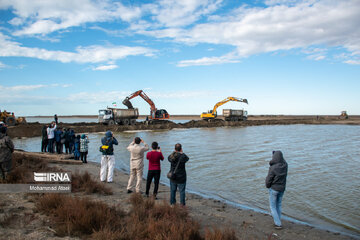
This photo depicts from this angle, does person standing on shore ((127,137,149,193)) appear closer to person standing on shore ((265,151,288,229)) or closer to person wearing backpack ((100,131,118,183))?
person wearing backpack ((100,131,118,183))

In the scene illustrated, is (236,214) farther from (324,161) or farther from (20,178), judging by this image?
(324,161)

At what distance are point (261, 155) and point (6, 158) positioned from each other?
16.0m

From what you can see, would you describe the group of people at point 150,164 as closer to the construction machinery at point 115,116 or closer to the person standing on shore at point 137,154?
the person standing on shore at point 137,154

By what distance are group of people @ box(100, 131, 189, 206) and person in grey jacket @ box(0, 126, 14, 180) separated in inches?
108

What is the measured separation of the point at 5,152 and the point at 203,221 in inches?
234

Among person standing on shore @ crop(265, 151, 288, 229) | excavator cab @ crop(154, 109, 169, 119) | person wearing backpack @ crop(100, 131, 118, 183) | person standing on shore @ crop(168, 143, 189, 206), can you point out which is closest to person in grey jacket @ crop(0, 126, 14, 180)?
person wearing backpack @ crop(100, 131, 118, 183)

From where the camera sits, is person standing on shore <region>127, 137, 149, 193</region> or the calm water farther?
the calm water

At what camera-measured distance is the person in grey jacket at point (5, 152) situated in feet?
25.7

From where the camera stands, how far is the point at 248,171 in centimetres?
1402

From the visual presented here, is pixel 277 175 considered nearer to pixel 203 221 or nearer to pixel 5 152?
pixel 203 221

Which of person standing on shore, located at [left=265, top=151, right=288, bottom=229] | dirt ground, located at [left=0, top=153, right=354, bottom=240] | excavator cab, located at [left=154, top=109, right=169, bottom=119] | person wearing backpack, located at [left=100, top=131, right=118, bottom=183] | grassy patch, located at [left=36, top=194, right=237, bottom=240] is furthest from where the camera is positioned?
excavator cab, located at [left=154, top=109, right=169, bottom=119]

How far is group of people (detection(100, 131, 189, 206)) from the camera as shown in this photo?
676 centimetres

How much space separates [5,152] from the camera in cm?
792

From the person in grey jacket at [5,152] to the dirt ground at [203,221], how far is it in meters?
0.99
